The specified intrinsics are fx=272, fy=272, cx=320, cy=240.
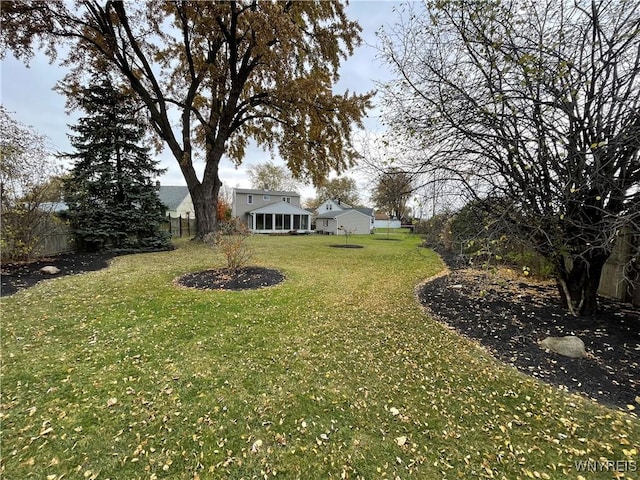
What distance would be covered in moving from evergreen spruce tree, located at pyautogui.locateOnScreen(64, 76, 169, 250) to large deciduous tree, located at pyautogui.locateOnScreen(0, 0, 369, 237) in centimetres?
137

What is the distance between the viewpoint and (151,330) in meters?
3.56

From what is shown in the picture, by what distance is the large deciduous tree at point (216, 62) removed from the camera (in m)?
9.37

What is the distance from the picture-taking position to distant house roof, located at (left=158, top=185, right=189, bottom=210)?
31039 mm

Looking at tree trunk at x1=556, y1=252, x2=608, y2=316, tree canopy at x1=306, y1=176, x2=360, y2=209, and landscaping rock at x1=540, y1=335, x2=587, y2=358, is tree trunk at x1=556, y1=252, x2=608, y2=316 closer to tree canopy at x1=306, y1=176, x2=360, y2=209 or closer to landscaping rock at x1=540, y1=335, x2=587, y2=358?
landscaping rock at x1=540, y1=335, x2=587, y2=358

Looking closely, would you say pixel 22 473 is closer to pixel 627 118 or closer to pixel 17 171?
pixel 627 118

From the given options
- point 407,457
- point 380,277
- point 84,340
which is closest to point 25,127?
point 84,340

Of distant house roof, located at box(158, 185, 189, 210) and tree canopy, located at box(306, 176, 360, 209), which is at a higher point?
tree canopy, located at box(306, 176, 360, 209)

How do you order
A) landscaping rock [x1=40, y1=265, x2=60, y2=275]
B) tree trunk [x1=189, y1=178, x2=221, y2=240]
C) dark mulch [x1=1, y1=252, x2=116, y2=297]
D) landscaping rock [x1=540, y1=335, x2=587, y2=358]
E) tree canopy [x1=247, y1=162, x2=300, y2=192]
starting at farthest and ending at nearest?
tree canopy [x1=247, y1=162, x2=300, y2=192] < tree trunk [x1=189, y1=178, x2=221, y2=240] < landscaping rock [x1=40, y1=265, x2=60, y2=275] < dark mulch [x1=1, y1=252, x2=116, y2=297] < landscaping rock [x1=540, y1=335, x2=587, y2=358]

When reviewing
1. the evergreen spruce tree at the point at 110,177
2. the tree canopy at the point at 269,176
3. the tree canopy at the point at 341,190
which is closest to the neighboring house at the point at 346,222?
the tree canopy at the point at 341,190

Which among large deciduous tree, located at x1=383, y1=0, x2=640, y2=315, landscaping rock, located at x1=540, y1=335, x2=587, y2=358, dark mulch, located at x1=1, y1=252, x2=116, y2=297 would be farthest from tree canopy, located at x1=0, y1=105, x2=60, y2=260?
landscaping rock, located at x1=540, y1=335, x2=587, y2=358

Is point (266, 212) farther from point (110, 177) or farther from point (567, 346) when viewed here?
point (567, 346)

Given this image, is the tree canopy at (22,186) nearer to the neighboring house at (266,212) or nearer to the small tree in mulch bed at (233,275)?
the small tree in mulch bed at (233,275)

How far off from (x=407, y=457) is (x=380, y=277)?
553cm

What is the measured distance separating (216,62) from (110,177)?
6.54 meters
